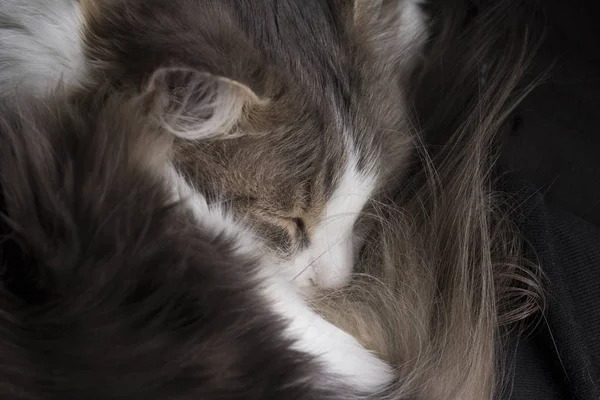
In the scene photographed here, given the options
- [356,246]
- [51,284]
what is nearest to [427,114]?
[356,246]

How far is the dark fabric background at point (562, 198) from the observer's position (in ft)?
3.11

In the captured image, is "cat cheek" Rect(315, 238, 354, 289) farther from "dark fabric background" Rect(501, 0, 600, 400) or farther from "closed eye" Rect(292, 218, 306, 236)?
"dark fabric background" Rect(501, 0, 600, 400)

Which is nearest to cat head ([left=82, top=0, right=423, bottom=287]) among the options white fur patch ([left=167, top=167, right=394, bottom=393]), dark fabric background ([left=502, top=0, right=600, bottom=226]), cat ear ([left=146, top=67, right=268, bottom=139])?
cat ear ([left=146, top=67, right=268, bottom=139])

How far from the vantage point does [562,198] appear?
46.7 inches

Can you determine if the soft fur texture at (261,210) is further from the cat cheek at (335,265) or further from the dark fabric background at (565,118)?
the dark fabric background at (565,118)

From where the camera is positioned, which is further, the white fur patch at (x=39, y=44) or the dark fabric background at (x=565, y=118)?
the dark fabric background at (x=565, y=118)

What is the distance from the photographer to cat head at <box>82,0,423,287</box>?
88 centimetres

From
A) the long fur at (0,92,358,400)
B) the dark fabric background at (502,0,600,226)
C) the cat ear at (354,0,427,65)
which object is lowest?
the long fur at (0,92,358,400)

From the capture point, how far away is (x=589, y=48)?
124 centimetres

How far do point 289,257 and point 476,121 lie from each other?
1.24 feet

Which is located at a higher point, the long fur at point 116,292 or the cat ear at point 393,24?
the cat ear at point 393,24

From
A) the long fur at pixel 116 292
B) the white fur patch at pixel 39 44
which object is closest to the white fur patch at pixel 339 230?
the long fur at pixel 116 292

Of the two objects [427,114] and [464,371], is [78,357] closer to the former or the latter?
[464,371]

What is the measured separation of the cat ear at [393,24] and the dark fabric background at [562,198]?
240 mm
